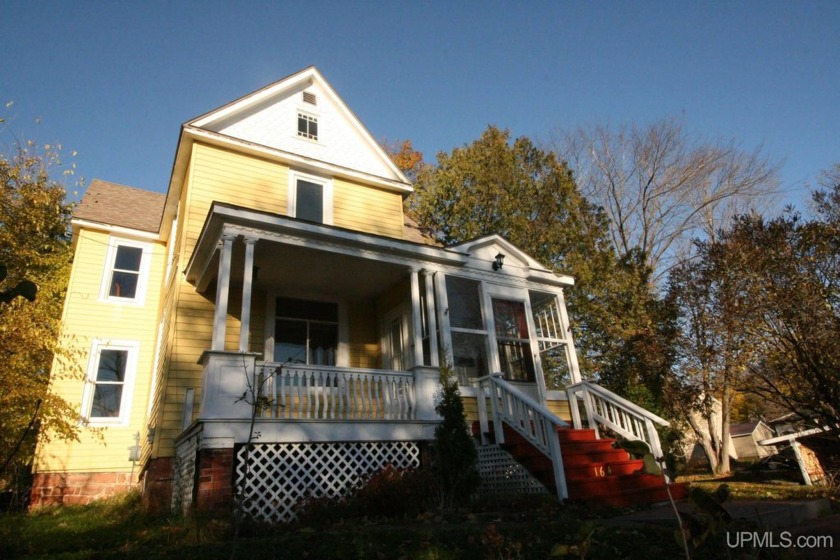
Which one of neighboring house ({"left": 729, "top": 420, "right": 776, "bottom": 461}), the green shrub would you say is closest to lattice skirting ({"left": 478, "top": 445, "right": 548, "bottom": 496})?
the green shrub

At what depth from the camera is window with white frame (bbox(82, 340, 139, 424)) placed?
10.7m

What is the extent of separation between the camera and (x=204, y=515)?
553 centimetres

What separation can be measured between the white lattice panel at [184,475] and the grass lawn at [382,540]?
0.50 m

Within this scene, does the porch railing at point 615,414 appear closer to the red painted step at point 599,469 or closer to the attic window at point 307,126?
the red painted step at point 599,469

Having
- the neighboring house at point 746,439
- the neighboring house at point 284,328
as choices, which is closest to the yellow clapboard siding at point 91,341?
the neighboring house at point 284,328

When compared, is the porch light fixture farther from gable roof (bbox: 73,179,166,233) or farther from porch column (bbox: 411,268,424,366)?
gable roof (bbox: 73,179,166,233)

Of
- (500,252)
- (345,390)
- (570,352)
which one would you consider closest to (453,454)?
(345,390)

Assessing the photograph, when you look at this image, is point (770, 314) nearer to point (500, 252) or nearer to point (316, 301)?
point (500, 252)

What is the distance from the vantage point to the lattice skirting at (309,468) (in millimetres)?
6418

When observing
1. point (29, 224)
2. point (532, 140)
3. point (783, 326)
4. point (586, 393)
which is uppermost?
point (532, 140)

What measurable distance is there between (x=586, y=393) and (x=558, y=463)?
313 centimetres

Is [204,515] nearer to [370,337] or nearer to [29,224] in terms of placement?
[370,337]

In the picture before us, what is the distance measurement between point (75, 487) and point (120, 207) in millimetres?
6981

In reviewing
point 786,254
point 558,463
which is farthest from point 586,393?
point 786,254
